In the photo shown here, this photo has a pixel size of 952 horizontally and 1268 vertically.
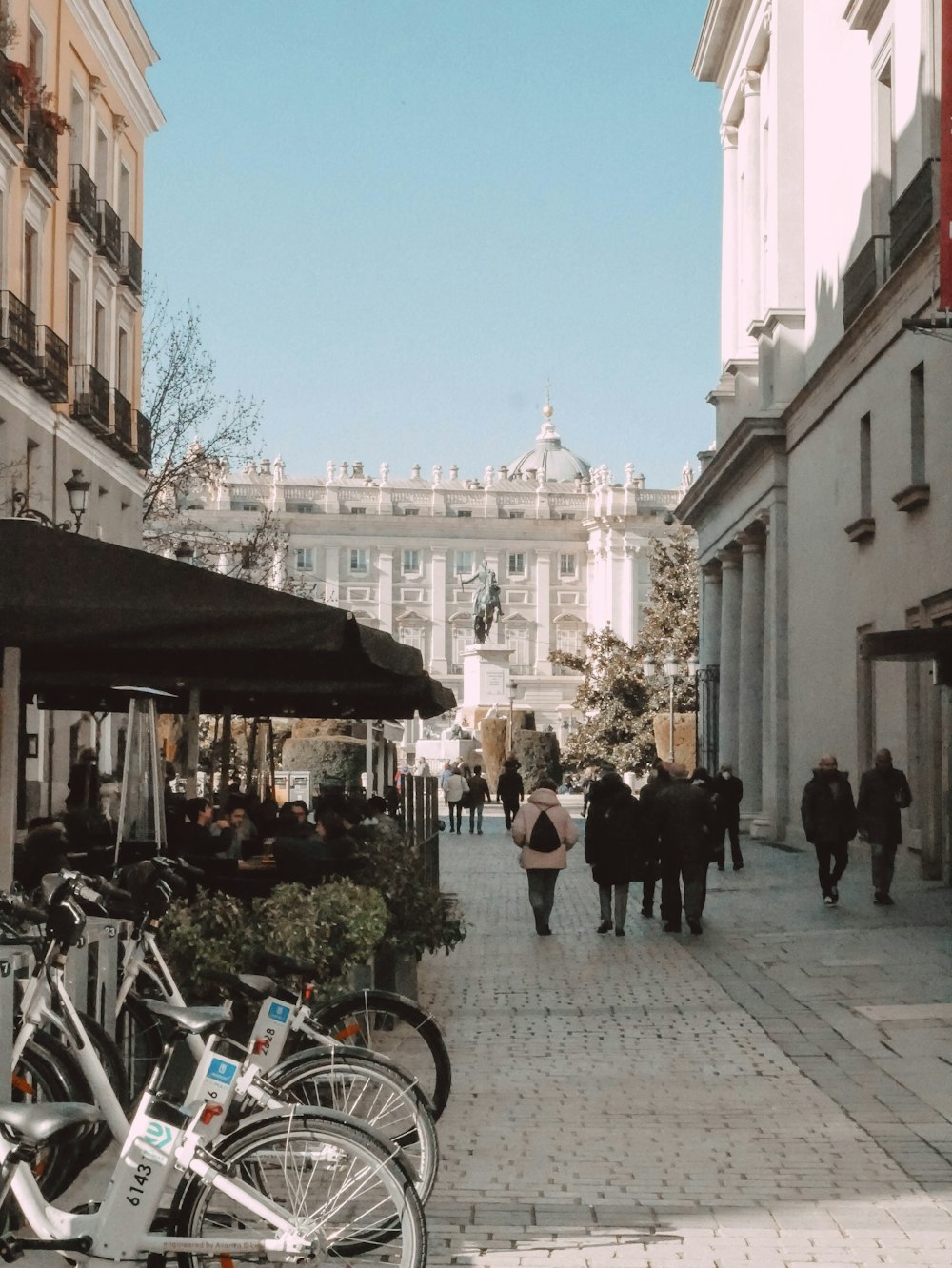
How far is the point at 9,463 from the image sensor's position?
2788 centimetres

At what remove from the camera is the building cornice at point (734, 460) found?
110 feet

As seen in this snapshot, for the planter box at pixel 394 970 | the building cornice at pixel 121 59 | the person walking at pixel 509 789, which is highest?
Answer: the building cornice at pixel 121 59

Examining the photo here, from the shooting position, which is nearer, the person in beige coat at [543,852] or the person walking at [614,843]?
the person walking at [614,843]

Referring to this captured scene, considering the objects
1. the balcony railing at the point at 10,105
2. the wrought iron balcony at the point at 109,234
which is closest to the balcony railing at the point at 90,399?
the wrought iron balcony at the point at 109,234

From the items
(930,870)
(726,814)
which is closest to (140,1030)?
(930,870)

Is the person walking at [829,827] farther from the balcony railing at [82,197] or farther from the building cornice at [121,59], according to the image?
the building cornice at [121,59]

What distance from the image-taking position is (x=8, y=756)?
9539 millimetres

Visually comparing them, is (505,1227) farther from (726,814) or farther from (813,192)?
(813,192)

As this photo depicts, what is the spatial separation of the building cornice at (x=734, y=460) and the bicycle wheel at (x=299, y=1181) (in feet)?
96.6

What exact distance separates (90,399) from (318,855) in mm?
23537

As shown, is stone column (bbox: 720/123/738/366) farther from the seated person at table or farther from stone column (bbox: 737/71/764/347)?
the seated person at table

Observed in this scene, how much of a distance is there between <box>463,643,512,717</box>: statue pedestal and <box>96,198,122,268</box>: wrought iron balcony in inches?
1626

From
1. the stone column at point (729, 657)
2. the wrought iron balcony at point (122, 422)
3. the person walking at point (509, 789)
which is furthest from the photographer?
the stone column at point (729, 657)

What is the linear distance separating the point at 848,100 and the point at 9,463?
13.5m
